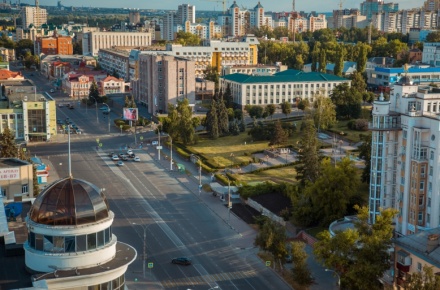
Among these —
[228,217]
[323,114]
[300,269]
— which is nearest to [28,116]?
[323,114]

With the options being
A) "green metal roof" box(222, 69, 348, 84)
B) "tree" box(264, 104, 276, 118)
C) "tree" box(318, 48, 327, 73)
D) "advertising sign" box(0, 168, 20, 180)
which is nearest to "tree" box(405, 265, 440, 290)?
"advertising sign" box(0, 168, 20, 180)

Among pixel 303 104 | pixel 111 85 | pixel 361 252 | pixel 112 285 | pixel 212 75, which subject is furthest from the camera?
pixel 212 75

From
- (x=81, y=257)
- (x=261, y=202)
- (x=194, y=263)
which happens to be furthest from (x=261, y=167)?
(x=81, y=257)

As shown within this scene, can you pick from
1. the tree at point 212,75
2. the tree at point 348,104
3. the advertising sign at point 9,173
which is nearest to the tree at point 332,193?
the advertising sign at point 9,173

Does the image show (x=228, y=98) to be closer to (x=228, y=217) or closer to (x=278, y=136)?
(x=278, y=136)

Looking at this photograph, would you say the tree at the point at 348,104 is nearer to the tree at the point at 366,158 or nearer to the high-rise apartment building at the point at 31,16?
the tree at the point at 366,158

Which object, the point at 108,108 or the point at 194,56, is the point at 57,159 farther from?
the point at 194,56

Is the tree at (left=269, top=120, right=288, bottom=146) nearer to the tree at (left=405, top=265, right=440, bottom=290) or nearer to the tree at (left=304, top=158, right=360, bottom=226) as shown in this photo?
the tree at (left=304, top=158, right=360, bottom=226)
